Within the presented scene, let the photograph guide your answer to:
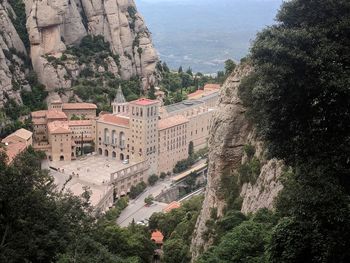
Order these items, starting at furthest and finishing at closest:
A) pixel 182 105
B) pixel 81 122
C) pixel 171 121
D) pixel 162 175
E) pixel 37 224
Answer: pixel 182 105 → pixel 171 121 → pixel 81 122 → pixel 162 175 → pixel 37 224

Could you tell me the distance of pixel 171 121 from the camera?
69562mm

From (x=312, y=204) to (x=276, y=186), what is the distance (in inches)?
370

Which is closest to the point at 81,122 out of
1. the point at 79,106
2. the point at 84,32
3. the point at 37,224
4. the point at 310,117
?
the point at 79,106

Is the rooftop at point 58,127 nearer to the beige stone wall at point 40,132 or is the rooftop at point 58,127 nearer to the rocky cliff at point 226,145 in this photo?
the beige stone wall at point 40,132

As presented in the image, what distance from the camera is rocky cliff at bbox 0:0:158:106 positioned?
254ft

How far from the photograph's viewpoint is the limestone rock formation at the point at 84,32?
78.9 meters

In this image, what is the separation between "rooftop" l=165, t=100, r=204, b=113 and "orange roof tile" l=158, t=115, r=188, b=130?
3874 millimetres

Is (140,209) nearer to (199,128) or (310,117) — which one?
(199,128)

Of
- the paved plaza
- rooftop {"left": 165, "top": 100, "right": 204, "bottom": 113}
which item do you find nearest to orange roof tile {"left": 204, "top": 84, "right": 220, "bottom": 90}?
rooftop {"left": 165, "top": 100, "right": 204, "bottom": 113}

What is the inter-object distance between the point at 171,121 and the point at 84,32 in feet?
88.0

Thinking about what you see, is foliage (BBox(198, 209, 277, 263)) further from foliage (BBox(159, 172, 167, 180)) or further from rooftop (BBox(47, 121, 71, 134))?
Answer: foliage (BBox(159, 172, 167, 180))

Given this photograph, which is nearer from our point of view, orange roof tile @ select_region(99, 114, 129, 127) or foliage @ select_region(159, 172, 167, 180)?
orange roof tile @ select_region(99, 114, 129, 127)

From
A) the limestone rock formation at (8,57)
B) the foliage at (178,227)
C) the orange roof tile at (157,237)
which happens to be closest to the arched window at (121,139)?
the limestone rock formation at (8,57)

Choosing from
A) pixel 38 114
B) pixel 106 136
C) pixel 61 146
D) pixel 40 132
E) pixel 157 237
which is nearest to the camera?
pixel 157 237
